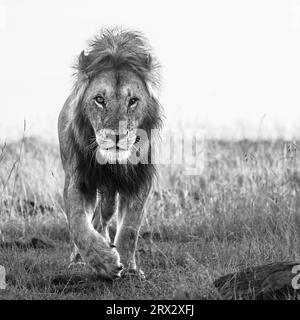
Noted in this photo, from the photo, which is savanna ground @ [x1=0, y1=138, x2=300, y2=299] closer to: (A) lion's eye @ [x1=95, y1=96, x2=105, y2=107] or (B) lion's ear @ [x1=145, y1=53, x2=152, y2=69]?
(A) lion's eye @ [x1=95, y1=96, x2=105, y2=107]

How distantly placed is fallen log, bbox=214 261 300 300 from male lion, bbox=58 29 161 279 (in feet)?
3.02

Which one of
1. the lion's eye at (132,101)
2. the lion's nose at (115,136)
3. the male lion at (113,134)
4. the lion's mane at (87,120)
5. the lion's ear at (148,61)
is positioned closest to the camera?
the lion's nose at (115,136)

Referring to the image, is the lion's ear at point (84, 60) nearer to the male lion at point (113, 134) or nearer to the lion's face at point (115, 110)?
the male lion at point (113, 134)

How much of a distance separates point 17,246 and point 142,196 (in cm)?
154

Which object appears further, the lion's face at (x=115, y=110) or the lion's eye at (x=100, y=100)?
the lion's eye at (x=100, y=100)

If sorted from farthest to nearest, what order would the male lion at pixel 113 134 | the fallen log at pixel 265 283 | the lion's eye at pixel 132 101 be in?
the lion's eye at pixel 132 101 < the male lion at pixel 113 134 < the fallen log at pixel 265 283

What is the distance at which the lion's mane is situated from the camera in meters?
5.03

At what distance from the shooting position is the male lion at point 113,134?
4781 millimetres

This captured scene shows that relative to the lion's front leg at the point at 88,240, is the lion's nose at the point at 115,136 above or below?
above

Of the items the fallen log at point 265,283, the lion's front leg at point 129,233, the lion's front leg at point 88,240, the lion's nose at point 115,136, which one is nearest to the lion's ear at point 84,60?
the lion's nose at point 115,136

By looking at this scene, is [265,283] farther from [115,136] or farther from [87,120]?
[87,120]

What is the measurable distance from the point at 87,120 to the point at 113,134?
17.7 inches

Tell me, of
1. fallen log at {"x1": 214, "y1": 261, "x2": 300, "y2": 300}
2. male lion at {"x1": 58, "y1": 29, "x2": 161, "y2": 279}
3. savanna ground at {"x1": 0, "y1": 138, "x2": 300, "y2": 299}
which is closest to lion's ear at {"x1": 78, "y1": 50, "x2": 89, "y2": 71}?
male lion at {"x1": 58, "y1": 29, "x2": 161, "y2": 279}

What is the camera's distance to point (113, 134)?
4672 millimetres
